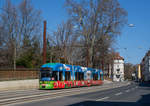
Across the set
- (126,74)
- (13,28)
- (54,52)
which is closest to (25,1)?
(13,28)

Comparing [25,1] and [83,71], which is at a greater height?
[25,1]

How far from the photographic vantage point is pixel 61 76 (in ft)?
96.1

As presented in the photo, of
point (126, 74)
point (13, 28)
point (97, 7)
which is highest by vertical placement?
point (97, 7)

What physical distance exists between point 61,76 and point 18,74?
215 inches

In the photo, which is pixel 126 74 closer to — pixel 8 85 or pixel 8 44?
pixel 8 44

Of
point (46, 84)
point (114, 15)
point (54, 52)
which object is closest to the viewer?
point (46, 84)

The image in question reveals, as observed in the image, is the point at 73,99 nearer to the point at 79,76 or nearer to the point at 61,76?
the point at 61,76

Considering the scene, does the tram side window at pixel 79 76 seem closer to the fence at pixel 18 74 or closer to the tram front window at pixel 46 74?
the fence at pixel 18 74

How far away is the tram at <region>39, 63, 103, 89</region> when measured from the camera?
27712 mm

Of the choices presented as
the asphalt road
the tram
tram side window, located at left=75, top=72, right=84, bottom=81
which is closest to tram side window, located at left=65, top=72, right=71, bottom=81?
the tram

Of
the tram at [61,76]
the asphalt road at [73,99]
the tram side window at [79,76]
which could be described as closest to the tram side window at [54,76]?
the tram at [61,76]

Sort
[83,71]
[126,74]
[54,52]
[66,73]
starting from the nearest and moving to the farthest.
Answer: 1. [66,73]
2. [83,71]
3. [54,52]
4. [126,74]

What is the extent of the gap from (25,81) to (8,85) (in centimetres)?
371

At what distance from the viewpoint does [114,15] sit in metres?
45.8
